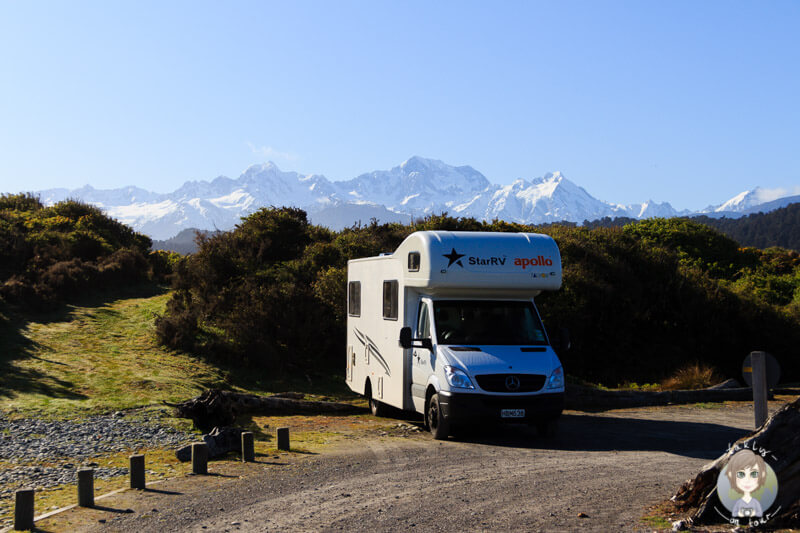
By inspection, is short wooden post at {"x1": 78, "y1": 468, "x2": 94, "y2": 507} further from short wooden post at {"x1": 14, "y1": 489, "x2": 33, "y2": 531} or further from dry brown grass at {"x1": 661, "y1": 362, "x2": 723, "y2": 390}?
dry brown grass at {"x1": 661, "y1": 362, "x2": 723, "y2": 390}

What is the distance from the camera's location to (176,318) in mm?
21875

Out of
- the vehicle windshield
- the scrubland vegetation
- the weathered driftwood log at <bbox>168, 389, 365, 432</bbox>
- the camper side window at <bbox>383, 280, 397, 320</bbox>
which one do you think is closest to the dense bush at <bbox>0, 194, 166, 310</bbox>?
the scrubland vegetation

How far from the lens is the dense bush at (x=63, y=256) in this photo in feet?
82.0

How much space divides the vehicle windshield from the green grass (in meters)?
7.35

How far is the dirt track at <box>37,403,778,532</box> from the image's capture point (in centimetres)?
712

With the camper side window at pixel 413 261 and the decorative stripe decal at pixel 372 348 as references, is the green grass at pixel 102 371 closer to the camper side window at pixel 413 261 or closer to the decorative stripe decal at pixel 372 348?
the decorative stripe decal at pixel 372 348

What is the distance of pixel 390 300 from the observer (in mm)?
13984

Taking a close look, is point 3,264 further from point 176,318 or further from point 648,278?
point 648,278

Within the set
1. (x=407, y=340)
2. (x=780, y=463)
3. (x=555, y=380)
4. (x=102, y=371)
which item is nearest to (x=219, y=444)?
(x=407, y=340)

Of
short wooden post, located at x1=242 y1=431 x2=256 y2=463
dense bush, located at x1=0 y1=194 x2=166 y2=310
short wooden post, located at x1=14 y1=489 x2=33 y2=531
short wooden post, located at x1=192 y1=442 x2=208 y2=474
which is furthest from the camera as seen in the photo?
dense bush, located at x1=0 y1=194 x2=166 y2=310

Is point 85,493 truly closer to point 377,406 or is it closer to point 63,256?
point 377,406

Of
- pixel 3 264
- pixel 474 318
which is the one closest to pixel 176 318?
pixel 3 264

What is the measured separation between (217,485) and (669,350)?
62.7ft

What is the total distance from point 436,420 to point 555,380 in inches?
81.6
